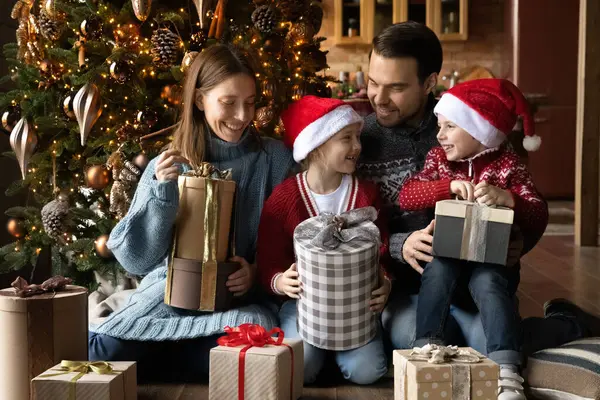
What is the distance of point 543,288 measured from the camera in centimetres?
422

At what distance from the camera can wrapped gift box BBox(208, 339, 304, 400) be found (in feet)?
7.21

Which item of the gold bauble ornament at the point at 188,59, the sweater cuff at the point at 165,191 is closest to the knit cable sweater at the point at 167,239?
the sweater cuff at the point at 165,191

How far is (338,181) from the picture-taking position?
8.79ft

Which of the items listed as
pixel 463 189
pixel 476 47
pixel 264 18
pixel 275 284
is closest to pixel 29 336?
pixel 275 284

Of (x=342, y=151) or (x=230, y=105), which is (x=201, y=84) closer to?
(x=230, y=105)

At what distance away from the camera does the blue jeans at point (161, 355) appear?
8.31 ft

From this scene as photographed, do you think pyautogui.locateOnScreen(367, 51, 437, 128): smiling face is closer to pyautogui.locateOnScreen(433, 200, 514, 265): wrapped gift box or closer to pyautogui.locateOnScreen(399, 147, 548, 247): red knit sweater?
pyautogui.locateOnScreen(399, 147, 548, 247): red knit sweater

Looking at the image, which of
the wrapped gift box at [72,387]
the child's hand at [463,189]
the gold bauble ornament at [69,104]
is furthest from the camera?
the gold bauble ornament at [69,104]

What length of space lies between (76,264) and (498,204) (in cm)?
181

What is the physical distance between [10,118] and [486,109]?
1.86 metres

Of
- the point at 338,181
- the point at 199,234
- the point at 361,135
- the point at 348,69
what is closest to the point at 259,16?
the point at 361,135

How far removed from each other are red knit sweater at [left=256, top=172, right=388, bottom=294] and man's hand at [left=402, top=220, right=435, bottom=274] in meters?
0.07

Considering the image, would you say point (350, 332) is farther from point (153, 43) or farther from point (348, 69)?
point (348, 69)

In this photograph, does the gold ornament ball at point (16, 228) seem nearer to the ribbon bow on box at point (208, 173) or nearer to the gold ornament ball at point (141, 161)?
the gold ornament ball at point (141, 161)
